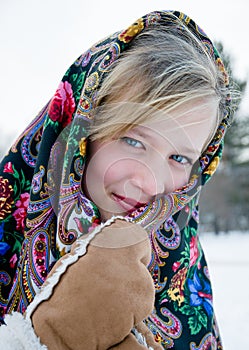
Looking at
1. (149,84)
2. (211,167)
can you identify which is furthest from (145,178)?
(211,167)

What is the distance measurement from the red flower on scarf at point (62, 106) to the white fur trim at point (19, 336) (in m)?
0.63

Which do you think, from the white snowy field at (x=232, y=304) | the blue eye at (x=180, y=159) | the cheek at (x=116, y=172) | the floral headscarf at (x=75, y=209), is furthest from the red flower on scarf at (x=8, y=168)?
the white snowy field at (x=232, y=304)

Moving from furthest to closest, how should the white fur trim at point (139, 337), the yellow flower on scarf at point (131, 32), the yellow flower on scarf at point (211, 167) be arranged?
the yellow flower on scarf at point (211, 167), the yellow flower on scarf at point (131, 32), the white fur trim at point (139, 337)

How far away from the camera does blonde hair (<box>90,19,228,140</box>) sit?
1.04 m

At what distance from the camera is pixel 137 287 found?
66 centimetres

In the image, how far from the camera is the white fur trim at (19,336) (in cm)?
63

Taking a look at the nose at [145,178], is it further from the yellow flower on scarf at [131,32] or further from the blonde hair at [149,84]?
the yellow flower on scarf at [131,32]

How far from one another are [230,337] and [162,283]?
6.56 ft

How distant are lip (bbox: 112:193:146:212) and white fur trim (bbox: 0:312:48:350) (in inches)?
17.0

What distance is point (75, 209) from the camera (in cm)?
99

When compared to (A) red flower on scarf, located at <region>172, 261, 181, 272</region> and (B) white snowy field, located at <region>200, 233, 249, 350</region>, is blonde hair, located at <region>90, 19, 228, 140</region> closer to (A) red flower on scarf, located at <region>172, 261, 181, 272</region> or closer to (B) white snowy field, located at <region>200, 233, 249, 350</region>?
(A) red flower on scarf, located at <region>172, 261, 181, 272</region>

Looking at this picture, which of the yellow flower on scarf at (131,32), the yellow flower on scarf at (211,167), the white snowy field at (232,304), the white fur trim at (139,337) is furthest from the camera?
the white snowy field at (232,304)

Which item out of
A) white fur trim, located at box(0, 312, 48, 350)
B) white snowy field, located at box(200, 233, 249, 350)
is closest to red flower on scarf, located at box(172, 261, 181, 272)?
white fur trim, located at box(0, 312, 48, 350)

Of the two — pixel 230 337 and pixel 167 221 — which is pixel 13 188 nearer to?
pixel 167 221
